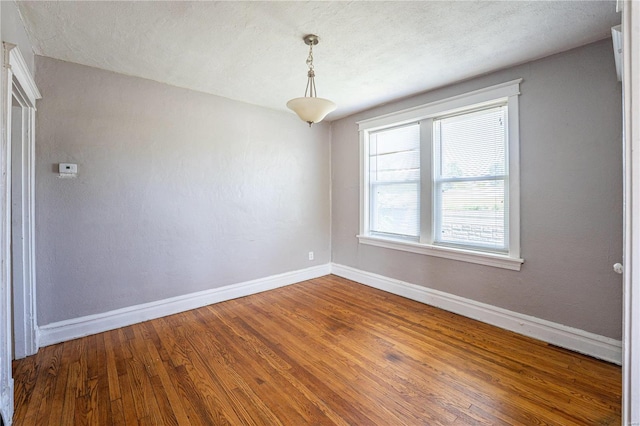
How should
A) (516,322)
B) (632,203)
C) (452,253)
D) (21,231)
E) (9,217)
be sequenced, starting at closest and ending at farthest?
(632,203), (9,217), (21,231), (516,322), (452,253)

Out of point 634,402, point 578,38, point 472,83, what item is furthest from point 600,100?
point 634,402

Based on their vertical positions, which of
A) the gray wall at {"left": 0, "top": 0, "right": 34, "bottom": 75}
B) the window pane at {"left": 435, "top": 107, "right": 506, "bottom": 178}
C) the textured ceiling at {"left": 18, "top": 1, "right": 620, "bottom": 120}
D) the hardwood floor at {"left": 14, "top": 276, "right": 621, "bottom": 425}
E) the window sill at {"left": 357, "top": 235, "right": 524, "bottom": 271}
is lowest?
the hardwood floor at {"left": 14, "top": 276, "right": 621, "bottom": 425}

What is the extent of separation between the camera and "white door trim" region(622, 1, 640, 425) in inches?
27.2

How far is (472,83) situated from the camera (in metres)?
2.96

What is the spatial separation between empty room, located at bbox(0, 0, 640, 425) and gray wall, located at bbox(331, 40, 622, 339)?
0.02 meters

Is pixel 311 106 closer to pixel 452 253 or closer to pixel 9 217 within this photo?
pixel 9 217

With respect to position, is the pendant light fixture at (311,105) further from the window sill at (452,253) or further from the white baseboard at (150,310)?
the white baseboard at (150,310)

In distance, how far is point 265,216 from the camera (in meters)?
3.91

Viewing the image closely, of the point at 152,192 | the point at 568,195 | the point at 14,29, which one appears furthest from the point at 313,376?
the point at 14,29

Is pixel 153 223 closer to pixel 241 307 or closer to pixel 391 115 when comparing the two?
pixel 241 307

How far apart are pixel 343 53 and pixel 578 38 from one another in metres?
1.82

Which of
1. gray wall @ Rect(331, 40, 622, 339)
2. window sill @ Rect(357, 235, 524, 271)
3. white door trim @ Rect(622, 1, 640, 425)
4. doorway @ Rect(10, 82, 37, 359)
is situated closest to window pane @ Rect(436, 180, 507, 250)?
window sill @ Rect(357, 235, 524, 271)

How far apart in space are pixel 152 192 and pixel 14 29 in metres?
1.53

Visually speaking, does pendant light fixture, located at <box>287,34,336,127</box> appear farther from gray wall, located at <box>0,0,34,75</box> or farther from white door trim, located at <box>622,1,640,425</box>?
gray wall, located at <box>0,0,34,75</box>
